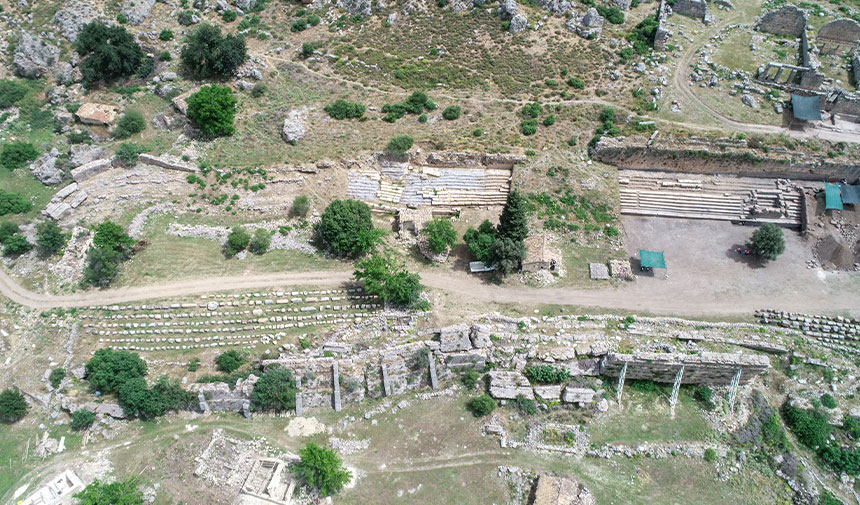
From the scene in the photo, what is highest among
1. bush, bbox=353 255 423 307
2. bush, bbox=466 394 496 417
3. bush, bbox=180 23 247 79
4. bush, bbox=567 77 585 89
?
bush, bbox=180 23 247 79

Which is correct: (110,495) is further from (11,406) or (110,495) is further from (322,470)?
(322,470)

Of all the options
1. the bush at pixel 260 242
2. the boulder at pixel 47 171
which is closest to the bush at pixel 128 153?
the boulder at pixel 47 171

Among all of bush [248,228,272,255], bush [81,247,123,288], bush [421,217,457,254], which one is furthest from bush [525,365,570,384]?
bush [81,247,123,288]

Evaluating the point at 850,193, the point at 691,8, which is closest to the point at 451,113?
the point at 691,8

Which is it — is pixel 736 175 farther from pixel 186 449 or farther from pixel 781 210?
pixel 186 449

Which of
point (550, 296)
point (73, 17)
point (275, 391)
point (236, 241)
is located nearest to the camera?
point (275, 391)

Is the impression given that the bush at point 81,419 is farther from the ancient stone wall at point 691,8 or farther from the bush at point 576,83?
the ancient stone wall at point 691,8

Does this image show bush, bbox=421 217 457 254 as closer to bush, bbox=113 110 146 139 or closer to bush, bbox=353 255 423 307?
bush, bbox=353 255 423 307
